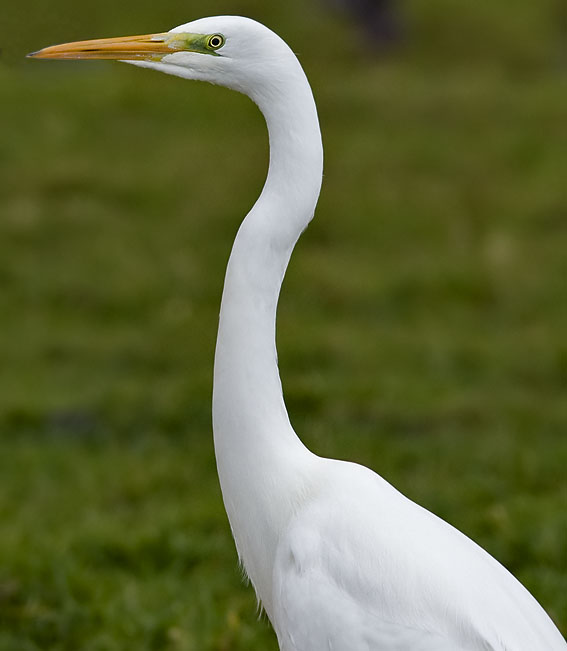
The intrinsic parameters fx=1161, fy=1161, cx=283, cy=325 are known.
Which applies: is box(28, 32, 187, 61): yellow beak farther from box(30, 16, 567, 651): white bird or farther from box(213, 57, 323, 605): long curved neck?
box(213, 57, 323, 605): long curved neck

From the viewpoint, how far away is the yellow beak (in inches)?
106

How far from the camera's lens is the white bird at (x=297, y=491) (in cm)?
264

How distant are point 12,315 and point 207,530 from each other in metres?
3.60

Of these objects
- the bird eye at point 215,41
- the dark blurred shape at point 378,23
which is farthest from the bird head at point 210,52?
the dark blurred shape at point 378,23

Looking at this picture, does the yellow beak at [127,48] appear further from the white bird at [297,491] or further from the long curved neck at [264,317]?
the long curved neck at [264,317]

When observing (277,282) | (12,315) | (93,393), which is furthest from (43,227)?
(277,282)

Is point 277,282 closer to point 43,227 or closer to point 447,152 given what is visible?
point 43,227

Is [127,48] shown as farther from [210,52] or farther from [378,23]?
[378,23]

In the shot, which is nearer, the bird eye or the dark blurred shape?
the bird eye

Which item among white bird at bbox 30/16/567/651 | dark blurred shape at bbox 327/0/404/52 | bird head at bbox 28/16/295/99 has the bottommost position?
dark blurred shape at bbox 327/0/404/52

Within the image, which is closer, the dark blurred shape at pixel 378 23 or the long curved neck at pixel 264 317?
the long curved neck at pixel 264 317

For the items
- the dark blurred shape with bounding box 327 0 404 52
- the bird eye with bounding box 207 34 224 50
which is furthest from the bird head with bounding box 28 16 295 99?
the dark blurred shape with bounding box 327 0 404 52

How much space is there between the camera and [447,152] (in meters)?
10.8

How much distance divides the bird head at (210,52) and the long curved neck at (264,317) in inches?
2.0
